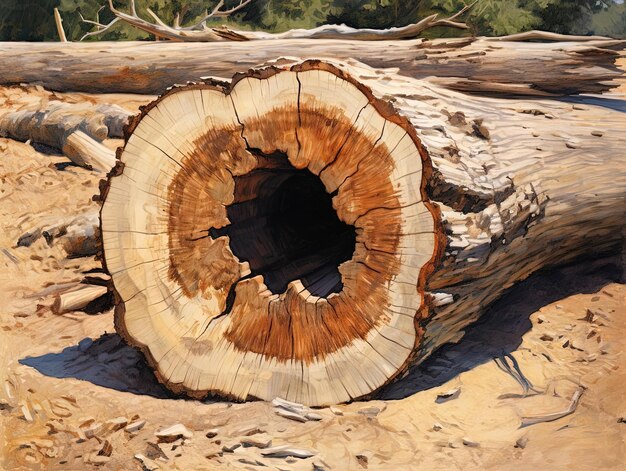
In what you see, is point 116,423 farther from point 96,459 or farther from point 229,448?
point 229,448

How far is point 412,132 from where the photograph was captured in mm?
3398

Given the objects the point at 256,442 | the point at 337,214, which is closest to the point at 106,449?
the point at 256,442

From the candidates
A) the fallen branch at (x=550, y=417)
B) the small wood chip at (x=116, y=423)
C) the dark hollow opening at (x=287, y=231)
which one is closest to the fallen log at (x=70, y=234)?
the dark hollow opening at (x=287, y=231)

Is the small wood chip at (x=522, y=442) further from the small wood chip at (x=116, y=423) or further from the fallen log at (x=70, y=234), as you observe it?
the fallen log at (x=70, y=234)

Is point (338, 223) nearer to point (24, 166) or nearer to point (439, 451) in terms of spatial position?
point (439, 451)

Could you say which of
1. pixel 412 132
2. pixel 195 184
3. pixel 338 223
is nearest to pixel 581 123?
pixel 338 223

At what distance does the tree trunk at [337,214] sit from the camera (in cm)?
343

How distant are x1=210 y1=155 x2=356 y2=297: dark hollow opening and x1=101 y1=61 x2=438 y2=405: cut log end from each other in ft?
0.57

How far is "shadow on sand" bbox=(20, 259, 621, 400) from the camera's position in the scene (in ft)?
12.6

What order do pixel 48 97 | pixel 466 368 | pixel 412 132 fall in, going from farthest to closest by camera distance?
pixel 48 97 → pixel 466 368 → pixel 412 132

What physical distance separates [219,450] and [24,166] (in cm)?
465

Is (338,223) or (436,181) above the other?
(436,181)

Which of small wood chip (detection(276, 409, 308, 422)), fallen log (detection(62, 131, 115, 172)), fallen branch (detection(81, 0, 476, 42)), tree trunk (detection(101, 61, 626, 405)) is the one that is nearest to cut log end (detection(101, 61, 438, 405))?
tree trunk (detection(101, 61, 626, 405))

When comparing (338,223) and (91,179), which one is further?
(91,179)
